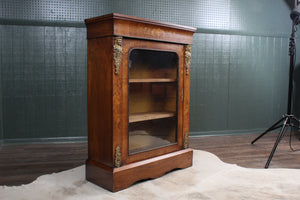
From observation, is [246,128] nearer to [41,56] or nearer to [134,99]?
[134,99]


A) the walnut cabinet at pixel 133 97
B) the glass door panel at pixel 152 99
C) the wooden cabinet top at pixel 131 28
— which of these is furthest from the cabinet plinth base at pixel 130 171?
the wooden cabinet top at pixel 131 28

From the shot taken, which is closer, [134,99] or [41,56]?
[134,99]

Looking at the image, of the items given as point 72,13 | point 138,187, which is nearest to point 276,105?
point 138,187

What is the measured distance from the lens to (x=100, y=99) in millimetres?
2148

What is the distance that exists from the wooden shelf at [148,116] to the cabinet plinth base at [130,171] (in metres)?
0.35

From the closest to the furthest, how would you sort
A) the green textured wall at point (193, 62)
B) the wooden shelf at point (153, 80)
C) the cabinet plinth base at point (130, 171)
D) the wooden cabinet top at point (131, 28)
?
the wooden cabinet top at point (131, 28) < the cabinet plinth base at point (130, 171) < the wooden shelf at point (153, 80) < the green textured wall at point (193, 62)

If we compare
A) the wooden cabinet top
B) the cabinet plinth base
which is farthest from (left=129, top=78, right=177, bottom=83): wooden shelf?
the cabinet plinth base

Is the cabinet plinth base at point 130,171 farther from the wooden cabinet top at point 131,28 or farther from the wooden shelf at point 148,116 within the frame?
the wooden cabinet top at point 131,28

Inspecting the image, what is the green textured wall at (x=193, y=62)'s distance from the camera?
11.1ft

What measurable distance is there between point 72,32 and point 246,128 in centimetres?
288

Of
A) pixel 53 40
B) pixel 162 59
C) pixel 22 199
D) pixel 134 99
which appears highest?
pixel 53 40

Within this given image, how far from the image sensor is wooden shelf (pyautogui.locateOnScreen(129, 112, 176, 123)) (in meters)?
2.24

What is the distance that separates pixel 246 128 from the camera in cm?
422

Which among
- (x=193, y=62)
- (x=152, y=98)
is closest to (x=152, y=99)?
(x=152, y=98)
